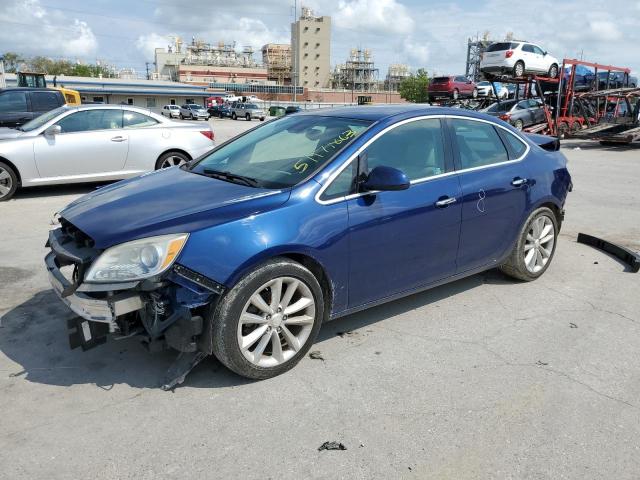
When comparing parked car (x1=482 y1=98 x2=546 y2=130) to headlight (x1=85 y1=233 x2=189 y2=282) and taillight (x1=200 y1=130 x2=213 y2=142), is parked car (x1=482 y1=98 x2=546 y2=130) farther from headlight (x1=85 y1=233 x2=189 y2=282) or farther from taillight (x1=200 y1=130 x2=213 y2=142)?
headlight (x1=85 y1=233 x2=189 y2=282)

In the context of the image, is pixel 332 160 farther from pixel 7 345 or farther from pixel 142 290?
pixel 7 345

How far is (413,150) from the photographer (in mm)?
4051

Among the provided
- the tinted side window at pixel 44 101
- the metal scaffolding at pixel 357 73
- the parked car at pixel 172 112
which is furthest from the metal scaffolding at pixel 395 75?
the tinted side window at pixel 44 101

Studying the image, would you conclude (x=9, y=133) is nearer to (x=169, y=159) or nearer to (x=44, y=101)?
(x=169, y=159)

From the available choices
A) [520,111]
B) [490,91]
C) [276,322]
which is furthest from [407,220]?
[490,91]

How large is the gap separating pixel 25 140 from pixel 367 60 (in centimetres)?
15695

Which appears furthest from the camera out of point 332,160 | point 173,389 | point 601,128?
point 601,128

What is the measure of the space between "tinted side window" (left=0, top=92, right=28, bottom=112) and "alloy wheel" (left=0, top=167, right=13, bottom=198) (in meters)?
3.99

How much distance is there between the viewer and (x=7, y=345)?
3.72 meters

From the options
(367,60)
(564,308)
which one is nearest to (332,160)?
(564,308)

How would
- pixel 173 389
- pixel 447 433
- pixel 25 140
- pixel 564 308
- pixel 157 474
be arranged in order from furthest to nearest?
pixel 25 140 → pixel 564 308 → pixel 173 389 → pixel 447 433 → pixel 157 474

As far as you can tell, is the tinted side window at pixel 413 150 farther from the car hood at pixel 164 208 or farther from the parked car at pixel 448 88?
the parked car at pixel 448 88

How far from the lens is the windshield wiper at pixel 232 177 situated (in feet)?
11.9

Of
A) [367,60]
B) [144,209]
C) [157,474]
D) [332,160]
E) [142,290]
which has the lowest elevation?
[157,474]
